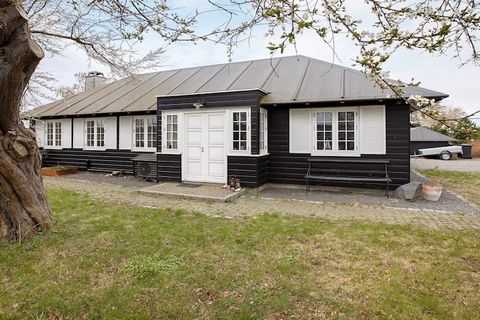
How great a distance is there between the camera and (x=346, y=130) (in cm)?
855

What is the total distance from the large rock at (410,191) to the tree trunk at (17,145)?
7830 mm

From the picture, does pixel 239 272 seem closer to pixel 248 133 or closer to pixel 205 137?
pixel 248 133

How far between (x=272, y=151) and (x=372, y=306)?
689 centimetres

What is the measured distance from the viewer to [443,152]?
2159cm

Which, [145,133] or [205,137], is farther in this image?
[145,133]

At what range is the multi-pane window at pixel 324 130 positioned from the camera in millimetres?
8711

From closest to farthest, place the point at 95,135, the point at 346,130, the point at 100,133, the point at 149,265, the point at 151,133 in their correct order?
1. the point at 149,265
2. the point at 346,130
3. the point at 151,133
4. the point at 100,133
5. the point at 95,135

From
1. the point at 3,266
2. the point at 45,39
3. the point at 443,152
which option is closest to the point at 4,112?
the point at 3,266

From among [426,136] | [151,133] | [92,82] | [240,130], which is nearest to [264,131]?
[240,130]

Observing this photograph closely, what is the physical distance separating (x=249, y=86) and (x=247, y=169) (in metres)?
3.20

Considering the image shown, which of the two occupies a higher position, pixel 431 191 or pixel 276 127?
pixel 276 127

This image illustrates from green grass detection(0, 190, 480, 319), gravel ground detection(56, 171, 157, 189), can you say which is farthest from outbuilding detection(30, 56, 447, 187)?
green grass detection(0, 190, 480, 319)

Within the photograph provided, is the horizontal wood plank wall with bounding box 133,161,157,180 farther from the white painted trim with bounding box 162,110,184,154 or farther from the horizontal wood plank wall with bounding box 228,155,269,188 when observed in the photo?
the horizontal wood plank wall with bounding box 228,155,269,188

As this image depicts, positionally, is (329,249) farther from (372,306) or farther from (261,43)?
(261,43)
